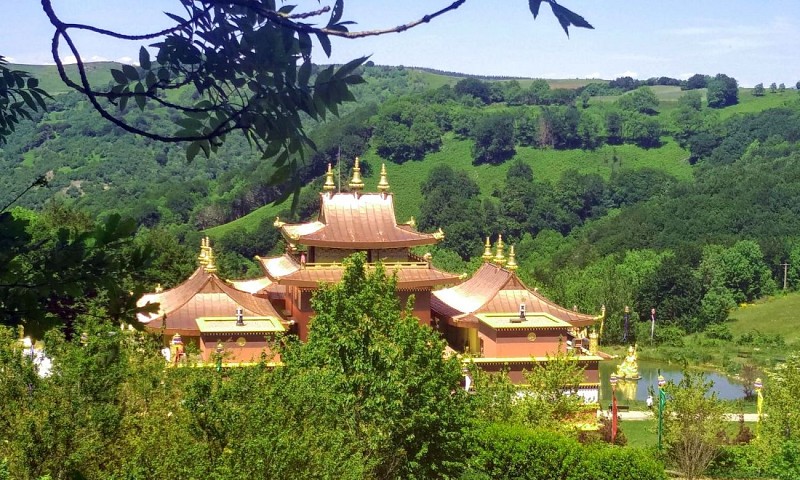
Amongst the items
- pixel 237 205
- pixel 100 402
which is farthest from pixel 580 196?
pixel 100 402

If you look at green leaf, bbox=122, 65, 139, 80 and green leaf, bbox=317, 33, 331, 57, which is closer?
green leaf, bbox=317, 33, 331, 57

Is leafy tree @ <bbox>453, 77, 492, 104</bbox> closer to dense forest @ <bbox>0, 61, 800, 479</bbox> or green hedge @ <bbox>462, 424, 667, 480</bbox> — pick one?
dense forest @ <bbox>0, 61, 800, 479</bbox>

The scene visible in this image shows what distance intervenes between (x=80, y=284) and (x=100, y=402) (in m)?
11.3

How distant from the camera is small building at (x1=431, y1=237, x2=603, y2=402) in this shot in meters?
30.0

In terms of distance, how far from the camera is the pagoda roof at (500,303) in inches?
1226

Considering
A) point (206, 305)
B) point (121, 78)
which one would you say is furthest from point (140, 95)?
point (206, 305)

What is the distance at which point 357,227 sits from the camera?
101 ft

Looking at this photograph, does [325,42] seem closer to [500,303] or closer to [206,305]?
[206,305]

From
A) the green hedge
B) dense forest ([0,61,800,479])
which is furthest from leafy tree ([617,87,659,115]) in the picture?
the green hedge

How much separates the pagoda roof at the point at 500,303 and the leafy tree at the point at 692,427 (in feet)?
12.3

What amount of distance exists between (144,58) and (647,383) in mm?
43999

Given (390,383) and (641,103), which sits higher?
(641,103)

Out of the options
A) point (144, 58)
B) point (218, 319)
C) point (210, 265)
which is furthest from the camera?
point (210, 265)

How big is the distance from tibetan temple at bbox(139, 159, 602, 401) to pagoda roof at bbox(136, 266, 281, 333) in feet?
0.09
